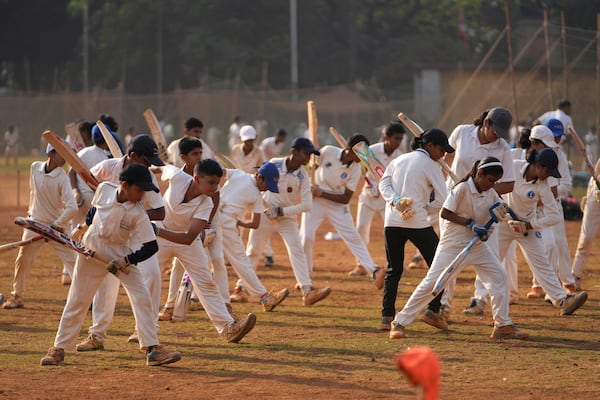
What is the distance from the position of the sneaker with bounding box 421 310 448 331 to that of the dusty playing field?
0.44 ft

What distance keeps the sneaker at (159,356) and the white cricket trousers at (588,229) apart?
6.68 metres

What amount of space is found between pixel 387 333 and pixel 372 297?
2760 millimetres

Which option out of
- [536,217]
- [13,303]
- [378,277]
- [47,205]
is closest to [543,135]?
[536,217]

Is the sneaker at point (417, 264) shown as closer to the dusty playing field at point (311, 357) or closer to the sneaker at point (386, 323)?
the dusty playing field at point (311, 357)

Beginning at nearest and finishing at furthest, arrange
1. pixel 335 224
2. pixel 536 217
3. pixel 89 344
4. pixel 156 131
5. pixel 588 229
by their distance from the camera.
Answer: pixel 89 344
pixel 536 217
pixel 588 229
pixel 335 224
pixel 156 131

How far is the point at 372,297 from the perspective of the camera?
44.7 feet

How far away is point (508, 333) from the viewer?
34.6 ft

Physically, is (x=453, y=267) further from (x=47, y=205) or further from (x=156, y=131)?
(x=156, y=131)

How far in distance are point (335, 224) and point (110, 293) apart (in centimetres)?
515

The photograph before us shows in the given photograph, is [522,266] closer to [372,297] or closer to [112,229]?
[372,297]

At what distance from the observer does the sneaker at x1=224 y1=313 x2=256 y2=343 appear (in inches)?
396

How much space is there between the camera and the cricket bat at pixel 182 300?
1148 centimetres

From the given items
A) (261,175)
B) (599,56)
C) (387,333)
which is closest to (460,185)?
(387,333)

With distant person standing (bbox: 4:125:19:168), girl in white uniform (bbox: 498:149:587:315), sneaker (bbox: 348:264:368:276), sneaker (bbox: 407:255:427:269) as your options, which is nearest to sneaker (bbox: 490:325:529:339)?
girl in white uniform (bbox: 498:149:587:315)
